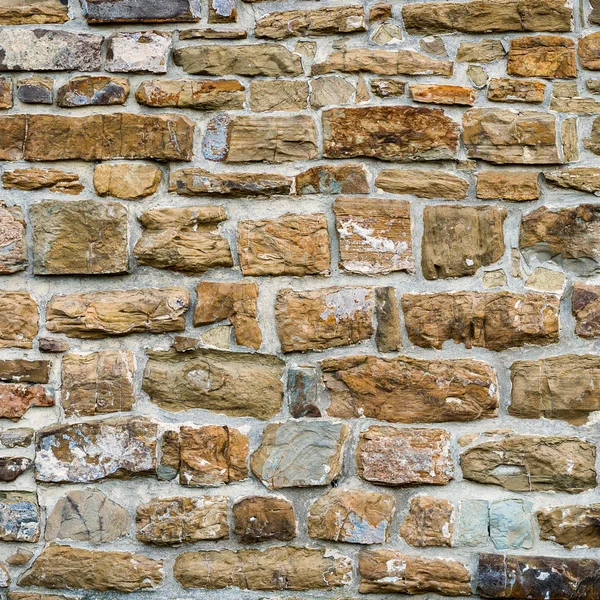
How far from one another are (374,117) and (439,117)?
0.19 metres

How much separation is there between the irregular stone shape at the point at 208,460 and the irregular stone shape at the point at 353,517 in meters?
0.23

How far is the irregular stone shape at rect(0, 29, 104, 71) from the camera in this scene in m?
2.19

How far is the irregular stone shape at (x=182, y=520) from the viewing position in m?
2.05

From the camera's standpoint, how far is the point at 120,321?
82.7 inches

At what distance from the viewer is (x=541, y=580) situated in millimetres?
2010

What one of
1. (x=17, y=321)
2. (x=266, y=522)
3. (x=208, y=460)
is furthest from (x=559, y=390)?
(x=17, y=321)

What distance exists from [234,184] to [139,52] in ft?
1.61

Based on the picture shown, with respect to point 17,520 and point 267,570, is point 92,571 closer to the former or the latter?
point 17,520

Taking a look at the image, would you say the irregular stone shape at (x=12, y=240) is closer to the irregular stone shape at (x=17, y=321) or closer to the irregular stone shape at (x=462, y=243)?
the irregular stone shape at (x=17, y=321)

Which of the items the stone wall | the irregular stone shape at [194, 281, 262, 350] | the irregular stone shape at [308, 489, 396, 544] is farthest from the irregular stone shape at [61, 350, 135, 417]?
the irregular stone shape at [308, 489, 396, 544]

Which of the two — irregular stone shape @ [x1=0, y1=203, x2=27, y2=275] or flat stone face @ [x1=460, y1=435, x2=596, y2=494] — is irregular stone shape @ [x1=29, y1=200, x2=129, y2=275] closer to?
irregular stone shape @ [x1=0, y1=203, x2=27, y2=275]

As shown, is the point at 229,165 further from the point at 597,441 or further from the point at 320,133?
the point at 597,441

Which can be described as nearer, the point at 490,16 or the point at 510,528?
the point at 510,528

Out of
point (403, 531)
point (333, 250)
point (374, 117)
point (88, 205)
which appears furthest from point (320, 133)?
point (403, 531)
